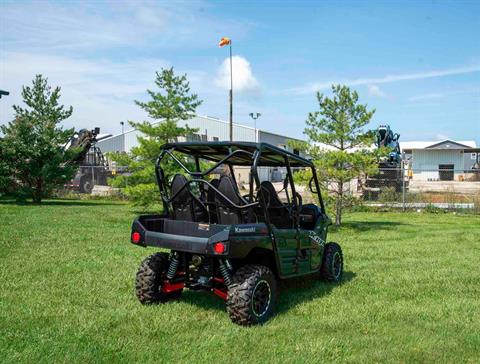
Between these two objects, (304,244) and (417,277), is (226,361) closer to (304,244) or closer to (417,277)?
(304,244)

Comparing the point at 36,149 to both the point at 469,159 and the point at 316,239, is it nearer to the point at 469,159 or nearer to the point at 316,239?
the point at 316,239

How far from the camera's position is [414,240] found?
12664 millimetres

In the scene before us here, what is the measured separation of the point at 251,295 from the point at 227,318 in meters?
0.47

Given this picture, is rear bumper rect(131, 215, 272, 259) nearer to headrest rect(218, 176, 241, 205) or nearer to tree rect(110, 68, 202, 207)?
headrest rect(218, 176, 241, 205)

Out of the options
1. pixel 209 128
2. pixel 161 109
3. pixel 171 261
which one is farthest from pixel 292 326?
pixel 209 128

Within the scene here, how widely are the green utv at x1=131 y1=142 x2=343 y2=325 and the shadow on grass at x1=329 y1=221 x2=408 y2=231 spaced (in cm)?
777

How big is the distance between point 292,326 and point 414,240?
7.77 m

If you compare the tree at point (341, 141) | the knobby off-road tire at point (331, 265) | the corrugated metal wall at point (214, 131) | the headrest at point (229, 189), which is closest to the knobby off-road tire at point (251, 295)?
the headrest at point (229, 189)

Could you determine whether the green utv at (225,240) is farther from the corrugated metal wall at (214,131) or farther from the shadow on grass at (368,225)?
the corrugated metal wall at (214,131)

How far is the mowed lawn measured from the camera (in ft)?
16.0

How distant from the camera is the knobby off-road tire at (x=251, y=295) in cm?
565

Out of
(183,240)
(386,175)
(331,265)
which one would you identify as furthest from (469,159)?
(183,240)

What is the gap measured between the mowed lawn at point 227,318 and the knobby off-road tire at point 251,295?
5.2 inches

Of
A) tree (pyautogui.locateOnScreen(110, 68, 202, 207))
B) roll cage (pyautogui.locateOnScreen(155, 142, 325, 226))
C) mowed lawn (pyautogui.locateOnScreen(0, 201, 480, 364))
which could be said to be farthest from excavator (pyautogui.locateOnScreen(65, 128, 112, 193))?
roll cage (pyautogui.locateOnScreen(155, 142, 325, 226))
